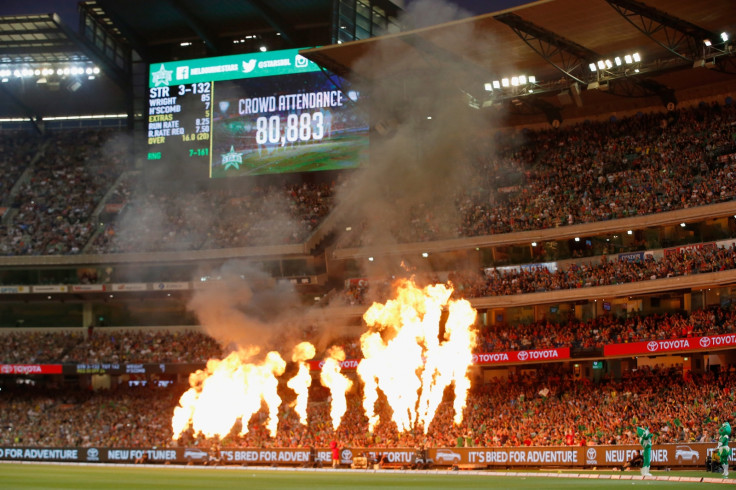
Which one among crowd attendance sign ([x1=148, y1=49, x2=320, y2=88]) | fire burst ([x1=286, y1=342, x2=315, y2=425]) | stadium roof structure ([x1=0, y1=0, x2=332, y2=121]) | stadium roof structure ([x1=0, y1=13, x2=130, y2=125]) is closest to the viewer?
fire burst ([x1=286, y1=342, x2=315, y2=425])

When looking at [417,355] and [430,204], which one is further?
[430,204]

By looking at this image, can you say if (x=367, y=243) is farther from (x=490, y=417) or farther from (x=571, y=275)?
(x=490, y=417)

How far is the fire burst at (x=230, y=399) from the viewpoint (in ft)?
142

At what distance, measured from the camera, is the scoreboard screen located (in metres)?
52.0

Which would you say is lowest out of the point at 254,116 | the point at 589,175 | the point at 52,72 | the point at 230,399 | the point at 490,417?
the point at 490,417

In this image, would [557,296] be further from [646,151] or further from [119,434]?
[119,434]

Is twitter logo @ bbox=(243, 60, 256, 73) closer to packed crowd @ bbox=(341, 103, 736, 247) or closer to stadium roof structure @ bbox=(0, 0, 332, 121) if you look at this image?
stadium roof structure @ bbox=(0, 0, 332, 121)

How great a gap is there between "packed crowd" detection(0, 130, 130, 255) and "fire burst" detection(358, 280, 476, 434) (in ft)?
71.1

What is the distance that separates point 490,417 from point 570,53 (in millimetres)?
17635

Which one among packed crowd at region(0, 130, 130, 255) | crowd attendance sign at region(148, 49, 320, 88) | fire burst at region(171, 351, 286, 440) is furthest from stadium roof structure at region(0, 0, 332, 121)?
fire burst at region(171, 351, 286, 440)

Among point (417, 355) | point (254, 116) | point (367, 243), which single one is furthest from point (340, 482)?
point (254, 116)

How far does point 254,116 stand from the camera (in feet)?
176

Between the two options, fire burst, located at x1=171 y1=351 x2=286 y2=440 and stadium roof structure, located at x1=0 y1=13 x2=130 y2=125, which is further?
stadium roof structure, located at x1=0 y1=13 x2=130 y2=125

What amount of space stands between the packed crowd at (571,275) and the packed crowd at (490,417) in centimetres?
422
